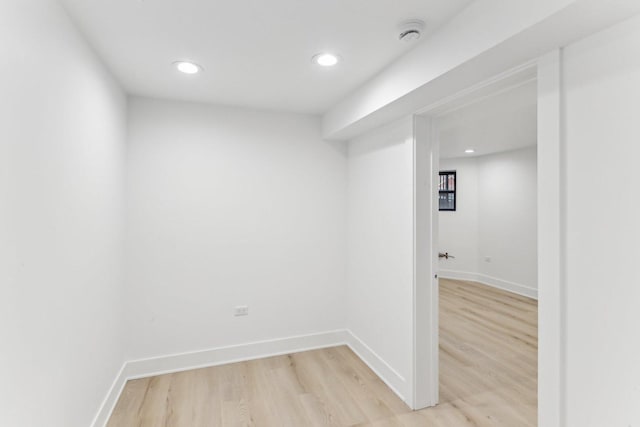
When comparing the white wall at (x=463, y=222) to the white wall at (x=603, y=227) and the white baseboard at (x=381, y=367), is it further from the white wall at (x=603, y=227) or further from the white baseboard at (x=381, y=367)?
the white wall at (x=603, y=227)

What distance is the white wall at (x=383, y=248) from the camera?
8.25 ft

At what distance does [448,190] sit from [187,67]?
5.77 metres

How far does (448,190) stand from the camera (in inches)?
265

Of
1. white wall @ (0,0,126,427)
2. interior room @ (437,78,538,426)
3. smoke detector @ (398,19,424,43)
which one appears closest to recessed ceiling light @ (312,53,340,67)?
smoke detector @ (398,19,424,43)

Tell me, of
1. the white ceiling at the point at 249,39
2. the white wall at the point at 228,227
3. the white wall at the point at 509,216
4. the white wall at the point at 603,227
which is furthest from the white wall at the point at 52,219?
the white wall at the point at 509,216

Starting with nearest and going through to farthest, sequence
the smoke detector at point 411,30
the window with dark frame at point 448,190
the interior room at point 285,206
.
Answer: the interior room at point 285,206
the smoke detector at point 411,30
the window with dark frame at point 448,190

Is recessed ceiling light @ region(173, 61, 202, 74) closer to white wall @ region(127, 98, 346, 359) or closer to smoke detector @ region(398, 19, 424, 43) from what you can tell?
white wall @ region(127, 98, 346, 359)

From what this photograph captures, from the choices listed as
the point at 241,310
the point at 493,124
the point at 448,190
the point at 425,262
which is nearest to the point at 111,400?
the point at 241,310

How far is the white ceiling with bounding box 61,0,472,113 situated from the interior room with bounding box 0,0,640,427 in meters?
0.02

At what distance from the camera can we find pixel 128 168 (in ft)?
9.29

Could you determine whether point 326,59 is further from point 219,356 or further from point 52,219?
point 219,356

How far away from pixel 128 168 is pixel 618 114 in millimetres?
3252

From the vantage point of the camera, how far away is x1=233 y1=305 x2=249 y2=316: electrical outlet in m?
3.17

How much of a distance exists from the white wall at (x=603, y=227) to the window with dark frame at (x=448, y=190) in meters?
5.48
